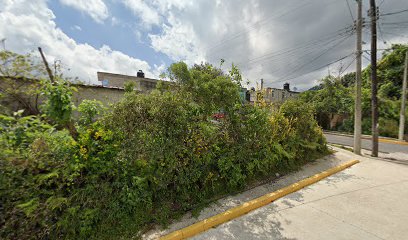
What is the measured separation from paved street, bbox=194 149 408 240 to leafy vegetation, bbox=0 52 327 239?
1.00 metres

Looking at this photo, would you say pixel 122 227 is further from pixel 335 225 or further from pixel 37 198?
pixel 335 225

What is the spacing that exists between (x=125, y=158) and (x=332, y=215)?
14.1 feet

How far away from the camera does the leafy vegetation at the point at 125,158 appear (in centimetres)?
268

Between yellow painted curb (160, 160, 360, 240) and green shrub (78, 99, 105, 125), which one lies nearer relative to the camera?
yellow painted curb (160, 160, 360, 240)

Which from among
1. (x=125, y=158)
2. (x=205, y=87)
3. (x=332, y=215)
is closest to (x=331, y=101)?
(x=332, y=215)

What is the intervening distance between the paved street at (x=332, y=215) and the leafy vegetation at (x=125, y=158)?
1.00 metres

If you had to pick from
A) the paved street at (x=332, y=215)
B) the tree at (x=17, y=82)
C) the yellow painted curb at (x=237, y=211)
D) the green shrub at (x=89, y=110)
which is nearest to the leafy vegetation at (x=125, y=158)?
the green shrub at (x=89, y=110)

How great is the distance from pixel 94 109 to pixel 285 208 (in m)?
4.50

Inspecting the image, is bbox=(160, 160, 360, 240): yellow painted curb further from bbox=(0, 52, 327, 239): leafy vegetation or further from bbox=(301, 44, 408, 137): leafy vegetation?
bbox=(301, 44, 408, 137): leafy vegetation

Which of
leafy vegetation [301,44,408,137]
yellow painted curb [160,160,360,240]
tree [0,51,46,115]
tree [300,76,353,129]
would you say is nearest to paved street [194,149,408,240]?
yellow painted curb [160,160,360,240]

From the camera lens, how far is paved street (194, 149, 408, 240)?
3088 millimetres

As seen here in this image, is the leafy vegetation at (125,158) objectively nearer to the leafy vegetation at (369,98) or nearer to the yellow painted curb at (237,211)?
the yellow painted curb at (237,211)

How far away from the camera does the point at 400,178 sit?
5668 mm

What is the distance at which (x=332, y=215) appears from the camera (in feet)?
11.8
